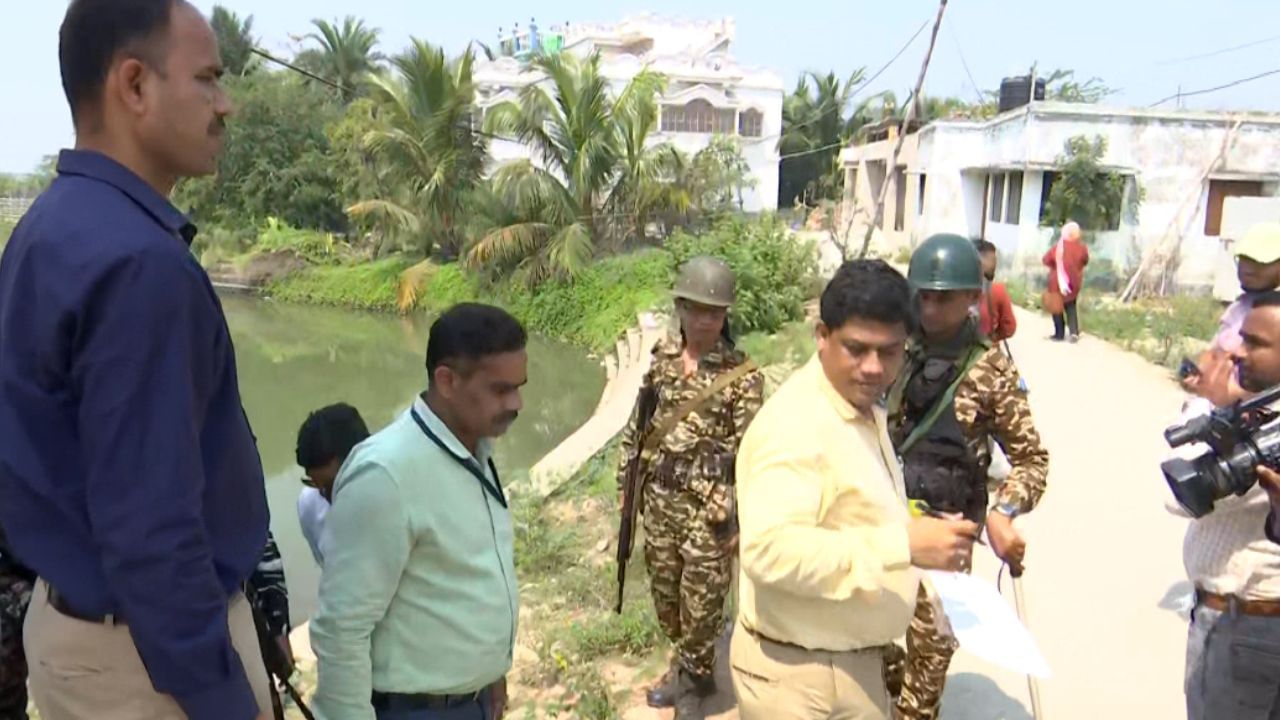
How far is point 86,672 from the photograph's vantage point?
4.25ft

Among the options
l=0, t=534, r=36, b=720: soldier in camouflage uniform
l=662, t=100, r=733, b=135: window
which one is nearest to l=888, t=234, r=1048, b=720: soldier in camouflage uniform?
l=0, t=534, r=36, b=720: soldier in camouflage uniform

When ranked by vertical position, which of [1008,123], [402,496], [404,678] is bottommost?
[404,678]

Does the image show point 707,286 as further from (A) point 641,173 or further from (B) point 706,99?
(B) point 706,99

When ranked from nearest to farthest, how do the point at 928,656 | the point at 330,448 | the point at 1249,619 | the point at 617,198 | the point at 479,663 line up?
the point at 479,663 < the point at 1249,619 < the point at 330,448 < the point at 928,656 < the point at 617,198

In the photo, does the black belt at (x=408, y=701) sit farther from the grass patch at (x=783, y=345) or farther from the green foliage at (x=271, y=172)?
the green foliage at (x=271, y=172)

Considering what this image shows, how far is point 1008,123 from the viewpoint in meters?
16.2

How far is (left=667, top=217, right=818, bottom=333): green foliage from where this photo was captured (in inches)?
495

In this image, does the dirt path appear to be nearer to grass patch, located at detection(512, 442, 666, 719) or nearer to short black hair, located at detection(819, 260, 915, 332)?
grass patch, located at detection(512, 442, 666, 719)

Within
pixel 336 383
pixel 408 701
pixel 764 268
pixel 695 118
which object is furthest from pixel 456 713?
pixel 695 118

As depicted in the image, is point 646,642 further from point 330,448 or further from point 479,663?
point 479,663

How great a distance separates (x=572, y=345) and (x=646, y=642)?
13690 mm

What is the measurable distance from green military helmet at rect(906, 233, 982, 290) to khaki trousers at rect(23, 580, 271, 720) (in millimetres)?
2236

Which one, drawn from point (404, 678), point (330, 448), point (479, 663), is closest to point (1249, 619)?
point (479, 663)

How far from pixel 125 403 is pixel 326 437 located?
1523 millimetres
